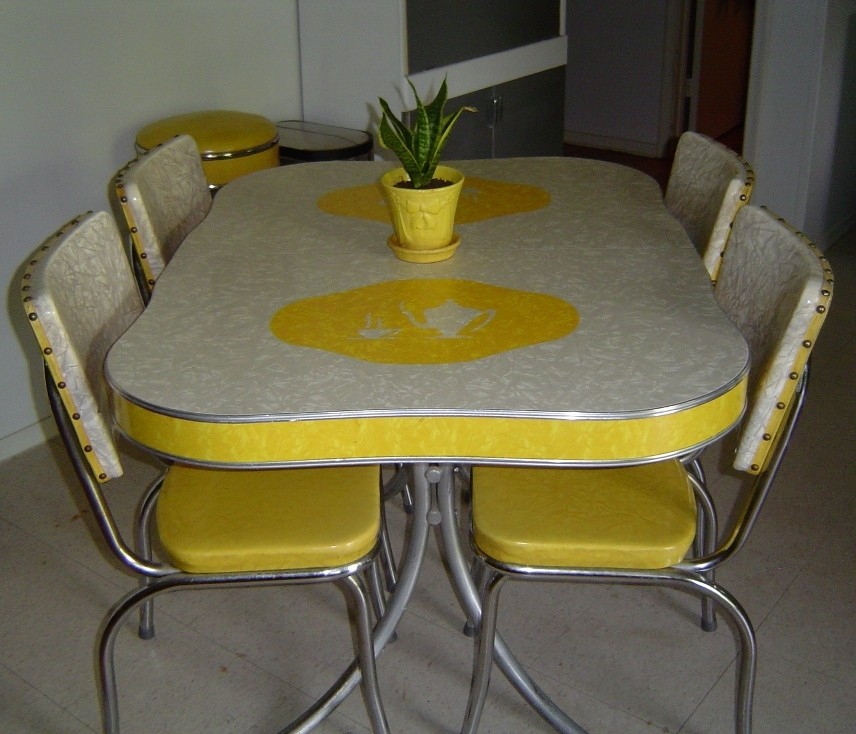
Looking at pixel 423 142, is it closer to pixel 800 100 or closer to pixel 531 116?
pixel 531 116

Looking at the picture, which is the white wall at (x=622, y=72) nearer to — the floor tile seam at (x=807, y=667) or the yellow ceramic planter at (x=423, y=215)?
the yellow ceramic planter at (x=423, y=215)

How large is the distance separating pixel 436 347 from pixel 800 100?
2.56 metres

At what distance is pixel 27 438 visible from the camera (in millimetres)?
2744

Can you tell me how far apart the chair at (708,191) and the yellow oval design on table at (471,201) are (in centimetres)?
33

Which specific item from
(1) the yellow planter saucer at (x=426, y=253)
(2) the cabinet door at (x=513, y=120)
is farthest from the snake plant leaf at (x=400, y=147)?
(2) the cabinet door at (x=513, y=120)

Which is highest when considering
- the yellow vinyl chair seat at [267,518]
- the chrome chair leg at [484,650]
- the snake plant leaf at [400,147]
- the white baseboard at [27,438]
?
the snake plant leaf at [400,147]

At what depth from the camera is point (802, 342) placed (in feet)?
4.65

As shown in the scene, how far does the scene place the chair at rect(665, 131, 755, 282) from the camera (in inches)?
75.2

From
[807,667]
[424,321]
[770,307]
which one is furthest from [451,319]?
[807,667]

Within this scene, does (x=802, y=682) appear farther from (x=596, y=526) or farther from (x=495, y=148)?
(x=495, y=148)

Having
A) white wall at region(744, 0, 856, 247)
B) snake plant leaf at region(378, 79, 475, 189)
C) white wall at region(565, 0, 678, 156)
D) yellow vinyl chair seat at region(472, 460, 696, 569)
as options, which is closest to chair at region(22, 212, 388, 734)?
yellow vinyl chair seat at region(472, 460, 696, 569)

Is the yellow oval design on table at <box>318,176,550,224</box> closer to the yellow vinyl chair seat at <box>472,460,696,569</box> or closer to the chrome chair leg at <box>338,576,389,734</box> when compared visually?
the yellow vinyl chair seat at <box>472,460,696,569</box>

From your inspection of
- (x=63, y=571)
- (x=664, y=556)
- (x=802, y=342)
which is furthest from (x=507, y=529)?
(x=63, y=571)

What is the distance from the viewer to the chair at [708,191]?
6.26ft
